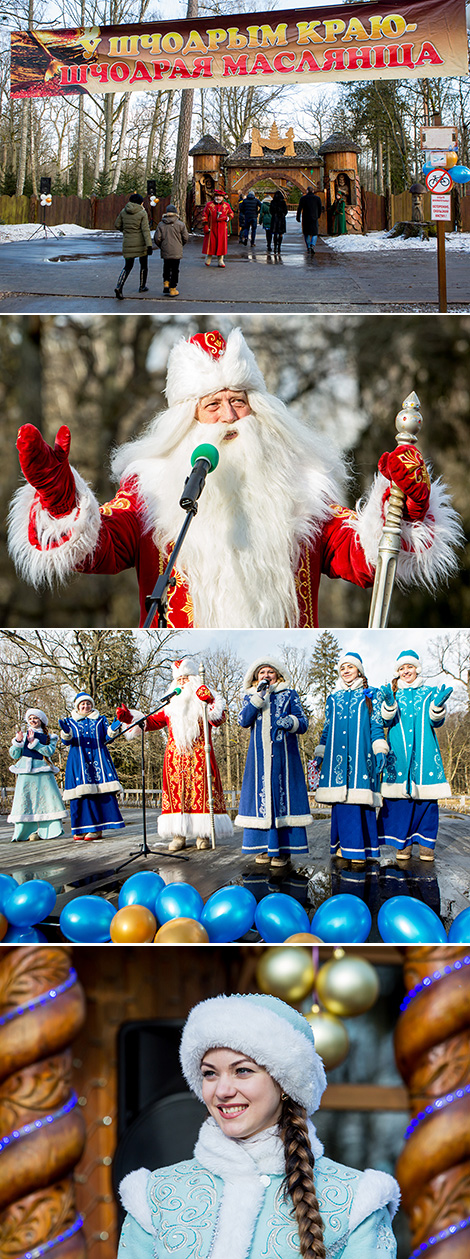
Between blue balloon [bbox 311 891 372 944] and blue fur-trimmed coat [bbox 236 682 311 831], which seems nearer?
blue balloon [bbox 311 891 372 944]

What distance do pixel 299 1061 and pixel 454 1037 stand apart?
1.83ft

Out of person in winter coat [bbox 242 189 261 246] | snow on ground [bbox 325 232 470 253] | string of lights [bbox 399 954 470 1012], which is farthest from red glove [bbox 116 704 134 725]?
snow on ground [bbox 325 232 470 253]

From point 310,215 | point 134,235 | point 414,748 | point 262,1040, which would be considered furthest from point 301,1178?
point 134,235

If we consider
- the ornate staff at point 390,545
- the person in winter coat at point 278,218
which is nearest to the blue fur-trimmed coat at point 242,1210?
the ornate staff at point 390,545

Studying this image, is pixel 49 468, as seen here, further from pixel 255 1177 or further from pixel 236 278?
pixel 236 278

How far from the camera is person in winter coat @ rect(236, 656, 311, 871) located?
225 cm

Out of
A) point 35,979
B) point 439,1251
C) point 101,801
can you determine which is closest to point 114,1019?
point 35,979

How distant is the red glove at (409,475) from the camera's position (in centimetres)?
212

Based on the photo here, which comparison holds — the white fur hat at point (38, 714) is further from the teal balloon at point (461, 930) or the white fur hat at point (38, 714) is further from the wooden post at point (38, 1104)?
the teal balloon at point (461, 930)

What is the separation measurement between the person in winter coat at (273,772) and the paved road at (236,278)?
1912mm

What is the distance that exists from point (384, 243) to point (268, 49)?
104cm

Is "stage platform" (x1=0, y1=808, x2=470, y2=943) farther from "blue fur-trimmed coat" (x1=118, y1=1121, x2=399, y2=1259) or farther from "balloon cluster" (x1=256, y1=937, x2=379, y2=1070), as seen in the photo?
"blue fur-trimmed coat" (x1=118, y1=1121, x2=399, y2=1259)

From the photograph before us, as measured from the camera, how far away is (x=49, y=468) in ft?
7.00

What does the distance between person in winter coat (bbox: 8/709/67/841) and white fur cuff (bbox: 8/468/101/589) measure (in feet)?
1.29
